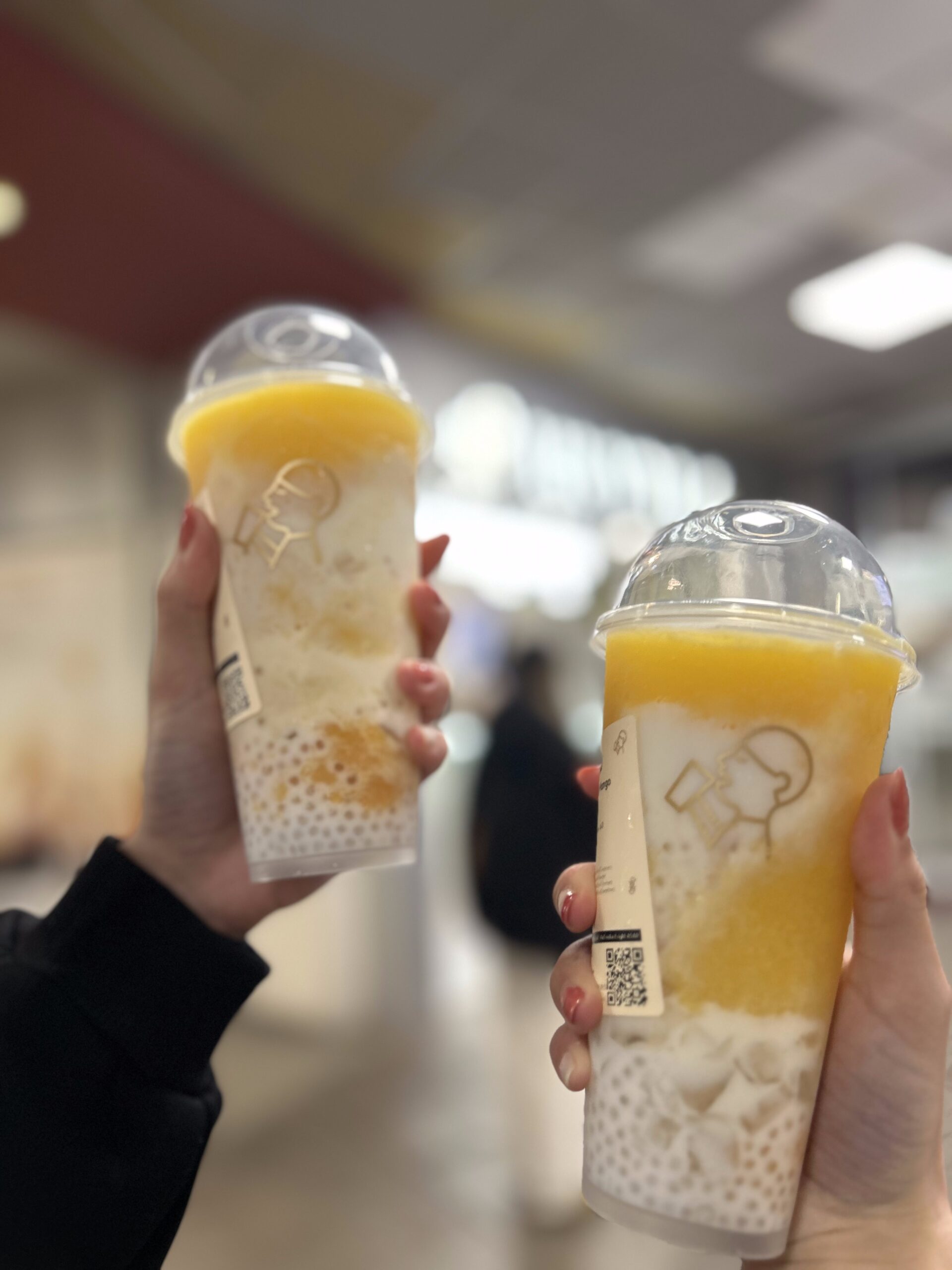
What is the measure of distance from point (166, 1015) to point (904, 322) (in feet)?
17.4

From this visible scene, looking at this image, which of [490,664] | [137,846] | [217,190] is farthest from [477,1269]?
[217,190]

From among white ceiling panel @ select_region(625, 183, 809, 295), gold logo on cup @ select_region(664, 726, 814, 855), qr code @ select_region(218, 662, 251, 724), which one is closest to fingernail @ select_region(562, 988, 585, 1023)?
gold logo on cup @ select_region(664, 726, 814, 855)

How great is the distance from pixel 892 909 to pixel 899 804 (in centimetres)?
7

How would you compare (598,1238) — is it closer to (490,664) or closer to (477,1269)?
(477,1269)

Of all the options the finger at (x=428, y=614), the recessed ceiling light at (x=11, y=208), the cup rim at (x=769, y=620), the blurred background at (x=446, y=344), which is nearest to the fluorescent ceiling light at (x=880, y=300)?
the blurred background at (x=446, y=344)

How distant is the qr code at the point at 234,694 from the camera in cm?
85

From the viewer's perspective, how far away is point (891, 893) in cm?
62

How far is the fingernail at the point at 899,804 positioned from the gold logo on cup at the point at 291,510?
0.47 meters

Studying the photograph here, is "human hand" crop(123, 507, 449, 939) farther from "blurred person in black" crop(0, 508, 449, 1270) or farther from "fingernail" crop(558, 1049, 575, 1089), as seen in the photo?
"fingernail" crop(558, 1049, 575, 1089)

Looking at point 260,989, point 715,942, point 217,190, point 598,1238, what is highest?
point 217,190

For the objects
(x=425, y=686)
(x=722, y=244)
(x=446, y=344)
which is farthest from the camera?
(x=446, y=344)

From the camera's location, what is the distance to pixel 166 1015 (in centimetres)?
81

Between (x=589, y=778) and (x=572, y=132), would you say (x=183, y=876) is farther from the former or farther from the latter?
(x=572, y=132)

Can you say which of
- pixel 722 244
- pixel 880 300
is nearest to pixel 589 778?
pixel 722 244
